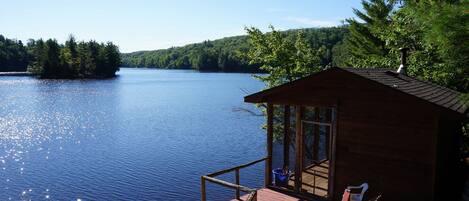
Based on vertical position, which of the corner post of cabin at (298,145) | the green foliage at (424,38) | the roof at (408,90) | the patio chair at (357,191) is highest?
the green foliage at (424,38)

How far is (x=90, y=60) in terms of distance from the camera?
115m

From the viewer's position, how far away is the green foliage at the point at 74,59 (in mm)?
109250

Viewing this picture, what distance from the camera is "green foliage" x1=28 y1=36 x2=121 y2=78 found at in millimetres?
109250

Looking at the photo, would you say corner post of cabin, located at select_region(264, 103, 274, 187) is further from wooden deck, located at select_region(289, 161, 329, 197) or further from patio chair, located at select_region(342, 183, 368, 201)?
patio chair, located at select_region(342, 183, 368, 201)

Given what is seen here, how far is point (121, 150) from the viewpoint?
28.5 m

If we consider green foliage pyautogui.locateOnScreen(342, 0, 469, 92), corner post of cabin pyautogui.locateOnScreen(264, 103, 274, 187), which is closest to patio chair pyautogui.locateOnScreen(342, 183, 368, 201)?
corner post of cabin pyautogui.locateOnScreen(264, 103, 274, 187)

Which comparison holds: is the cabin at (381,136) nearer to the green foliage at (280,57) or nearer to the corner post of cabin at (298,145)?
the corner post of cabin at (298,145)

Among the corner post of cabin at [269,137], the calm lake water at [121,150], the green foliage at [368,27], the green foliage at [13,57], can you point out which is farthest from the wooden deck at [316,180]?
the green foliage at [13,57]

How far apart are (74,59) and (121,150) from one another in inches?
3724

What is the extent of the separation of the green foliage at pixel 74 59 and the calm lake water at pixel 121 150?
62.2 meters

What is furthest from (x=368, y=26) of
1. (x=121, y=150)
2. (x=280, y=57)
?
(x=121, y=150)

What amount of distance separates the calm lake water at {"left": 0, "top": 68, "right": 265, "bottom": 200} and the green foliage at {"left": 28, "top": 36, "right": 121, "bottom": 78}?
62189mm

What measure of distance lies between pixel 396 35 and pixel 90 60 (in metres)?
109

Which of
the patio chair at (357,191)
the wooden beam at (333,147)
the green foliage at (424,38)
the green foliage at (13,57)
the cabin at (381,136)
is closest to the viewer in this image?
the green foliage at (424,38)
